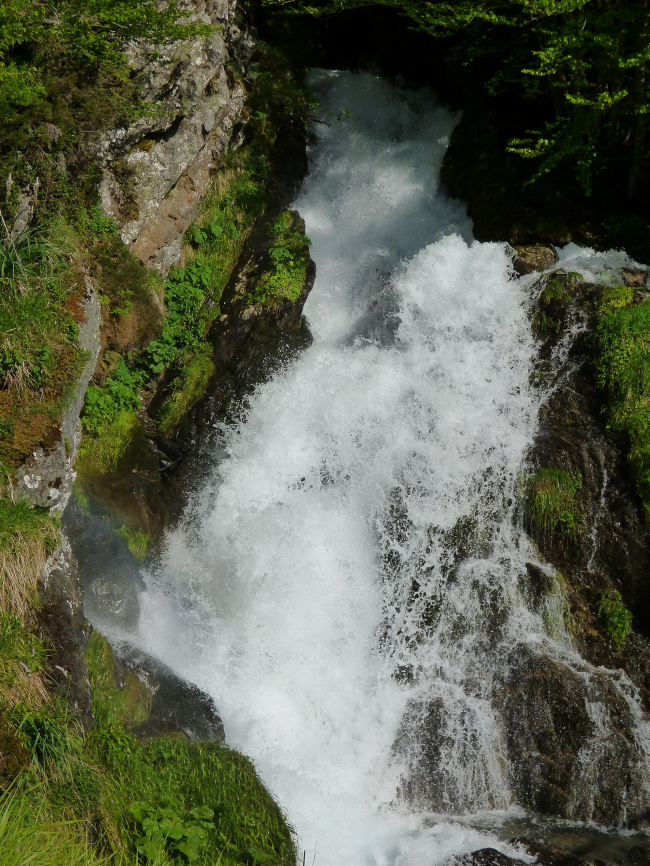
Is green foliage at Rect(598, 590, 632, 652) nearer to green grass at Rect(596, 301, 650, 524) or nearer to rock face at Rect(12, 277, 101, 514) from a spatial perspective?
green grass at Rect(596, 301, 650, 524)

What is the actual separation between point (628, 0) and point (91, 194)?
7.25 meters

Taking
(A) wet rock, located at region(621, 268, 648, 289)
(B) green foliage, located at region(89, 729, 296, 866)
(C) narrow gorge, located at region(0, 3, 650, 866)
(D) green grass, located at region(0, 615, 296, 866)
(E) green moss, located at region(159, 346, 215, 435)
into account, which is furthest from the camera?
(E) green moss, located at region(159, 346, 215, 435)

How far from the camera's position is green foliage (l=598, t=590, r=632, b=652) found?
21.2 feet

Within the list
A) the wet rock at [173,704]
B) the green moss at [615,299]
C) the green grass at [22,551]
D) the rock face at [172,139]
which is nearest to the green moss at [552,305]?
the green moss at [615,299]

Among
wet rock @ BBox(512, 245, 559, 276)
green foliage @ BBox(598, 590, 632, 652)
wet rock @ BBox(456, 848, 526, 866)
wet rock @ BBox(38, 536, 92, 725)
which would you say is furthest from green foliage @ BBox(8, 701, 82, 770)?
wet rock @ BBox(512, 245, 559, 276)

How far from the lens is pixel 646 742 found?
19.7 ft

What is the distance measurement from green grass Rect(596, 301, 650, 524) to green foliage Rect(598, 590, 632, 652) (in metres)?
0.86

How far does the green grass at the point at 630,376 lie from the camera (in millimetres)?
6816

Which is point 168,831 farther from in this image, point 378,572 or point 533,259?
point 533,259

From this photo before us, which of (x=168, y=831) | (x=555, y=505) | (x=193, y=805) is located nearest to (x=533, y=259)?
(x=555, y=505)

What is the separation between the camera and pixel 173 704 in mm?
6070

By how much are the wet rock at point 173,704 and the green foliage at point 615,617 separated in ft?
12.6

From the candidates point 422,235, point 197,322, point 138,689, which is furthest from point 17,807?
point 422,235

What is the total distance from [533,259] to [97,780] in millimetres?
7476
